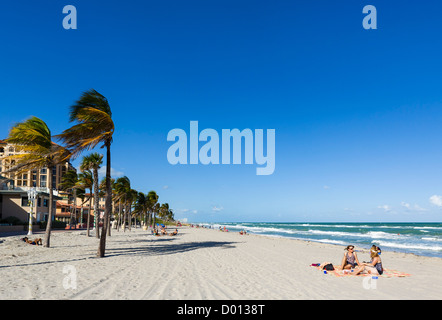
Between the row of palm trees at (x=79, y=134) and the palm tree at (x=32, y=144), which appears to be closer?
the row of palm trees at (x=79, y=134)

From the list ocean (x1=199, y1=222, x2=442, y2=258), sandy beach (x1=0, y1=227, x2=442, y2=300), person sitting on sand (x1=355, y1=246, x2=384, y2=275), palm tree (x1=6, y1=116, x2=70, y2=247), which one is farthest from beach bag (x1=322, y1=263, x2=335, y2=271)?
ocean (x1=199, y1=222, x2=442, y2=258)

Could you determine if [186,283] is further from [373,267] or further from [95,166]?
[95,166]

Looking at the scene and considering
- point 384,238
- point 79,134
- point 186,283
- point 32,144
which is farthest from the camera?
point 384,238

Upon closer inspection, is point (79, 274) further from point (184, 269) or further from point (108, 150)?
point (108, 150)

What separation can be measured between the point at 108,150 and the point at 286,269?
970 cm

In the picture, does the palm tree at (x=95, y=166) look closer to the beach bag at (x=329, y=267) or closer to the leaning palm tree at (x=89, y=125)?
the leaning palm tree at (x=89, y=125)

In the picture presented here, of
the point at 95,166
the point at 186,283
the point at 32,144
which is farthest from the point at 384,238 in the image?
the point at 32,144

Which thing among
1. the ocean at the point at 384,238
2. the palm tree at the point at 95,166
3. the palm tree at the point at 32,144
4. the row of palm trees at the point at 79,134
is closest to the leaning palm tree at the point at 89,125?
the row of palm trees at the point at 79,134

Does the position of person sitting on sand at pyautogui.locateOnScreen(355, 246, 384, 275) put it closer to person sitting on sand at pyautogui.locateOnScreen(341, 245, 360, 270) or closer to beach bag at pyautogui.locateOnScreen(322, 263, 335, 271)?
person sitting on sand at pyautogui.locateOnScreen(341, 245, 360, 270)
